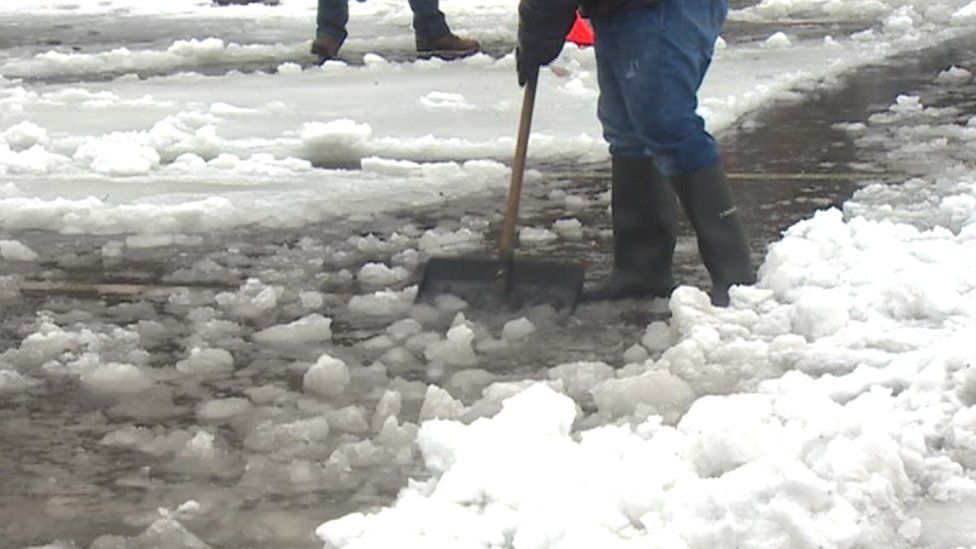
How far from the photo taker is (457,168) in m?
6.45

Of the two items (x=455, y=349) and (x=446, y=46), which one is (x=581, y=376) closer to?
(x=455, y=349)

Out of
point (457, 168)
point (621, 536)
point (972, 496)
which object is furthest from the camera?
point (457, 168)

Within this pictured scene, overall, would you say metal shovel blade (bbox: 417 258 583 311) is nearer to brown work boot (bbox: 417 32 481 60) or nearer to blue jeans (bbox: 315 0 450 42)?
blue jeans (bbox: 315 0 450 42)

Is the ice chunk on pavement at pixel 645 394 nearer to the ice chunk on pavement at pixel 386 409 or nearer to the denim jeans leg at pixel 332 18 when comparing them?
the ice chunk on pavement at pixel 386 409

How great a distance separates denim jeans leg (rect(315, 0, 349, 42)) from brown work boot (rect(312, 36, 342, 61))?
0.04m

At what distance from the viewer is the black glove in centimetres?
416

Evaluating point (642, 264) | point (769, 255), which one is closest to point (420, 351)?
point (642, 264)

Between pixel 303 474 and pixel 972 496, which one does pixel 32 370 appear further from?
pixel 972 496

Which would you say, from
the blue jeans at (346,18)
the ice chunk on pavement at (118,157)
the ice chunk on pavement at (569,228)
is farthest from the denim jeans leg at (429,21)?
the ice chunk on pavement at (569,228)

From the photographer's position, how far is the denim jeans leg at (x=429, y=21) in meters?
10.7

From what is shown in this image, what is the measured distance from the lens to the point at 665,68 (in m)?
4.07

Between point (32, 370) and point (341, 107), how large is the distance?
4503mm

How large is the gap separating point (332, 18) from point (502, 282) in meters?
6.50

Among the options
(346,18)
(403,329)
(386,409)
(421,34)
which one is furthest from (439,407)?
(421,34)
